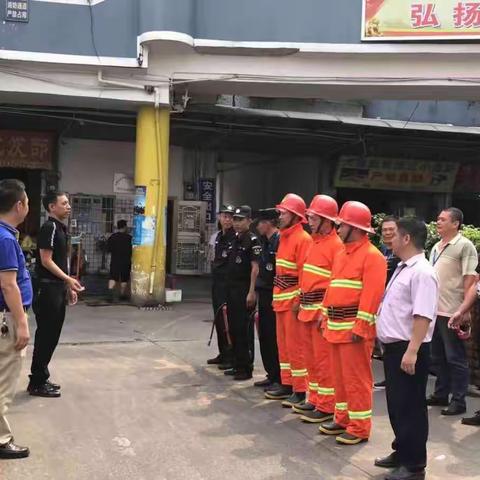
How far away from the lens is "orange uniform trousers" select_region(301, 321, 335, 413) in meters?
5.21

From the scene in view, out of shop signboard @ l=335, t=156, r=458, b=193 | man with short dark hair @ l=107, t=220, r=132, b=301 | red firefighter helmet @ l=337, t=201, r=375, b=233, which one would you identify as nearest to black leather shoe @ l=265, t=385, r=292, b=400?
red firefighter helmet @ l=337, t=201, r=375, b=233

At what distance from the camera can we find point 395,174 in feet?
59.0

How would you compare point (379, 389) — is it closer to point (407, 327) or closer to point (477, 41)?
point (407, 327)

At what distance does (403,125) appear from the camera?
1561cm

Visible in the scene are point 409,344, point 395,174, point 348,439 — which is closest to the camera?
point 409,344

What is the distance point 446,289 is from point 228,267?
2.32 meters

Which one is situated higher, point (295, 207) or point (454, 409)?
point (295, 207)

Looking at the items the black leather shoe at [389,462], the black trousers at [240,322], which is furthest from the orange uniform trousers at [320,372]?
the black trousers at [240,322]

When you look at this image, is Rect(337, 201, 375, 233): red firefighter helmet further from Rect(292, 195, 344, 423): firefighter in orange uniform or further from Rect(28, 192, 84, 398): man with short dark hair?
Rect(28, 192, 84, 398): man with short dark hair

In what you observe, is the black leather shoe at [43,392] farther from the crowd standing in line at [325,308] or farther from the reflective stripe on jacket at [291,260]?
the reflective stripe on jacket at [291,260]

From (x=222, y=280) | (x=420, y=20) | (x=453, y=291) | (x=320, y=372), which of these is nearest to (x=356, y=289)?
(x=320, y=372)

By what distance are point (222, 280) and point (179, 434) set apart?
8.40 feet

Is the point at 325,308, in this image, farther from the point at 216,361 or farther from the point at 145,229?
the point at 145,229

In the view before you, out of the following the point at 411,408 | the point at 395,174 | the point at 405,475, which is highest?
the point at 395,174
